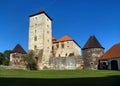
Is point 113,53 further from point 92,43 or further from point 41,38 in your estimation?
point 41,38

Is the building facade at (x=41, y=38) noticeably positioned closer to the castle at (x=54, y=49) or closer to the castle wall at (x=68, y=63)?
the castle at (x=54, y=49)

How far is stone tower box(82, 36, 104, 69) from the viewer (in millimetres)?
42250

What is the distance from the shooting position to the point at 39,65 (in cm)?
5009

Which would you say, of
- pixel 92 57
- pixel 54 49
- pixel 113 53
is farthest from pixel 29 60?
pixel 113 53

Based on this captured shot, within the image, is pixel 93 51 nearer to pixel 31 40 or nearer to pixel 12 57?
pixel 31 40

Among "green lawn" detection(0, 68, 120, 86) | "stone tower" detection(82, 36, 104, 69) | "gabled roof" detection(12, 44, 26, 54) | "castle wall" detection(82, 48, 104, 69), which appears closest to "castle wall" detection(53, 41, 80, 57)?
"gabled roof" detection(12, 44, 26, 54)

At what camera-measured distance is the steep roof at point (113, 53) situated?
125ft

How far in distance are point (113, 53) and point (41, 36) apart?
823 inches

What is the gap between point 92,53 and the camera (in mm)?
42531

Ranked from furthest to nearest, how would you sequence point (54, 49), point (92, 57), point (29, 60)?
point (54, 49) < point (29, 60) < point (92, 57)

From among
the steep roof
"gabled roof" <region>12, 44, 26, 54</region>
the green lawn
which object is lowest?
the green lawn
